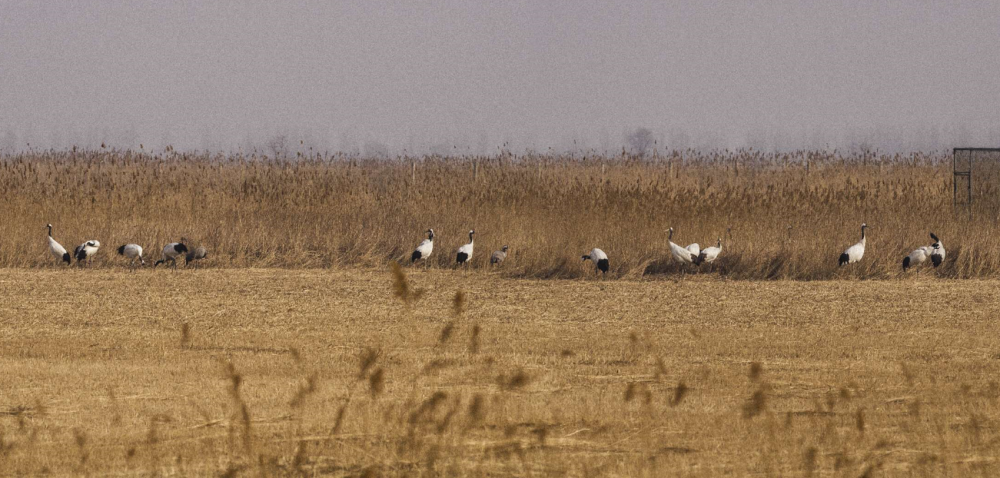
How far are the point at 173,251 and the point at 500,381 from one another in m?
12.4

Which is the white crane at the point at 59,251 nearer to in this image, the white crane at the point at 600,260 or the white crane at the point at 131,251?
the white crane at the point at 131,251

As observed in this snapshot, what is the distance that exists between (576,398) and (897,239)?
34.9 ft

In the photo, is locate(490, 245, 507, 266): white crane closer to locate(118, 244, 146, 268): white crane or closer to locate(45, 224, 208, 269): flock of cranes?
locate(45, 224, 208, 269): flock of cranes

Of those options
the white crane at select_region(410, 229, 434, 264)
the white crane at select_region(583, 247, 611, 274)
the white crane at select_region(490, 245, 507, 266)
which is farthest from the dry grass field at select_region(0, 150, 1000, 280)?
the white crane at select_region(410, 229, 434, 264)

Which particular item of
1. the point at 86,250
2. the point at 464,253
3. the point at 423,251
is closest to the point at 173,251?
the point at 86,250

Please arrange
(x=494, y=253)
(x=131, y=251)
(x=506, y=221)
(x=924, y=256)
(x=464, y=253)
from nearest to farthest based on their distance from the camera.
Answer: (x=924, y=256) → (x=494, y=253) → (x=464, y=253) → (x=131, y=251) → (x=506, y=221)

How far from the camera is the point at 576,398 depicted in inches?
276

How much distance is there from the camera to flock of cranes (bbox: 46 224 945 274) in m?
15.1

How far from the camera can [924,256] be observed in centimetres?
1526

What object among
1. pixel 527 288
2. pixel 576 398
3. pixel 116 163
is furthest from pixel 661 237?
pixel 116 163

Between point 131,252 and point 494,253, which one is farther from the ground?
point 494,253

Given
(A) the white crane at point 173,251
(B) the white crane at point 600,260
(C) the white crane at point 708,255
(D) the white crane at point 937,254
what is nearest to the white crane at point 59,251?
(A) the white crane at point 173,251

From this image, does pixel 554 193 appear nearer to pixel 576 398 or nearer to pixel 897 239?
pixel 897 239

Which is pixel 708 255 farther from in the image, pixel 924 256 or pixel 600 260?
pixel 924 256
